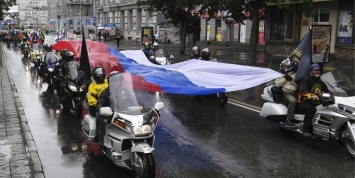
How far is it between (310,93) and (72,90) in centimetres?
605

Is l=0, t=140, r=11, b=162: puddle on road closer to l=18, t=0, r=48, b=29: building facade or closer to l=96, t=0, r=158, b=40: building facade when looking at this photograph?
l=96, t=0, r=158, b=40: building facade

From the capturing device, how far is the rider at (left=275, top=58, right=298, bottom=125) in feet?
26.8

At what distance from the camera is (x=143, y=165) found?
5.77 meters

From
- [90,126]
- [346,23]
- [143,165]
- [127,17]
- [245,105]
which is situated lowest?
[245,105]

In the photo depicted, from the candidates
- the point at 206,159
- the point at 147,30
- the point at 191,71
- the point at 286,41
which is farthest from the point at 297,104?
the point at 147,30

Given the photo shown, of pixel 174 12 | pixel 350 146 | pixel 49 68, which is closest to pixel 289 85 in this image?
pixel 350 146

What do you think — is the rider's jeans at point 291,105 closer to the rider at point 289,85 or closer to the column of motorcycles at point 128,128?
the rider at point 289,85

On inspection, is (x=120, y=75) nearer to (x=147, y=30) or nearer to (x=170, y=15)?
(x=170, y=15)

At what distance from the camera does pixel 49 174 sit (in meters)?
6.46

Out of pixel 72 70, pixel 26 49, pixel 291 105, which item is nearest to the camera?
pixel 291 105

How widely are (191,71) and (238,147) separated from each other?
3.38 metres

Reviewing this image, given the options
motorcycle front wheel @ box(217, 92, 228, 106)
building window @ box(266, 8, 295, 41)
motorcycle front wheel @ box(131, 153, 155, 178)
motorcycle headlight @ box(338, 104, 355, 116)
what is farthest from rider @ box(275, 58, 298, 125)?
building window @ box(266, 8, 295, 41)

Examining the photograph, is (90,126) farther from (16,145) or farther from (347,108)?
(347,108)

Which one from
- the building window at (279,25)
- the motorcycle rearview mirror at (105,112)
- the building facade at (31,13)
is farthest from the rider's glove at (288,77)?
the building facade at (31,13)
